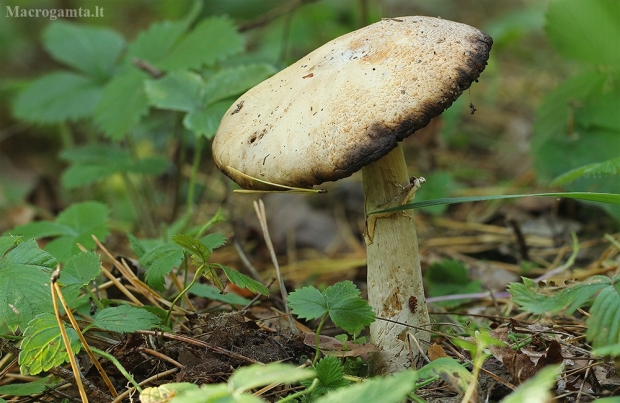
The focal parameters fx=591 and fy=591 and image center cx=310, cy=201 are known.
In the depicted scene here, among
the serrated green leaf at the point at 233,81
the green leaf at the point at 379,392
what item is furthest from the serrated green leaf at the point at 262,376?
the serrated green leaf at the point at 233,81

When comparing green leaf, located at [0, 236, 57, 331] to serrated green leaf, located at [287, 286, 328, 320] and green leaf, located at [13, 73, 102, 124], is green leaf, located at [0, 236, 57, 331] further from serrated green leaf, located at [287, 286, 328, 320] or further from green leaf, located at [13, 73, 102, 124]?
green leaf, located at [13, 73, 102, 124]

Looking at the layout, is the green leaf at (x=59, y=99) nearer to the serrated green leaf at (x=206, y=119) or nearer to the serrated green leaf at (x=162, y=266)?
the serrated green leaf at (x=206, y=119)

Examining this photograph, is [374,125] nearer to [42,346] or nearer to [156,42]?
[42,346]

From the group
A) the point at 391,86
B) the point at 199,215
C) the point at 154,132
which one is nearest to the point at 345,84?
the point at 391,86

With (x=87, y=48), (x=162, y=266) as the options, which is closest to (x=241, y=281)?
(x=162, y=266)

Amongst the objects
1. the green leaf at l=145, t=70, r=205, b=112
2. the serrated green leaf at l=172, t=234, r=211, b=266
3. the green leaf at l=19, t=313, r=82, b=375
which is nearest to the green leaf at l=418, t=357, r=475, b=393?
the serrated green leaf at l=172, t=234, r=211, b=266
